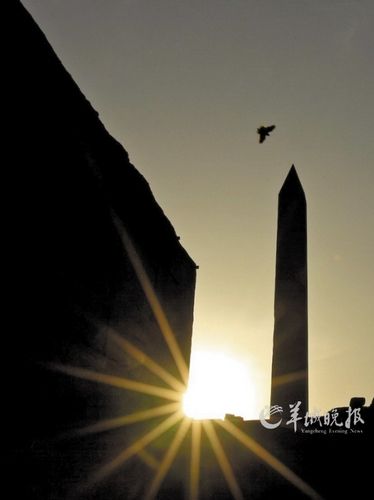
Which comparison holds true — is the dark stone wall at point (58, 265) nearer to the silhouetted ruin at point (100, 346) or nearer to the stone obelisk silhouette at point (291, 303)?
the silhouetted ruin at point (100, 346)

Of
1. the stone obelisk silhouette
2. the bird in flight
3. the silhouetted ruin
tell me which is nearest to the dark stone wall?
the silhouetted ruin

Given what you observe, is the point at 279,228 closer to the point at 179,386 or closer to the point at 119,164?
the point at 179,386

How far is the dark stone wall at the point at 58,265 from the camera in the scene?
4738mm

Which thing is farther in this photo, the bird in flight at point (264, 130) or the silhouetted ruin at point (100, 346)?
the bird in flight at point (264, 130)

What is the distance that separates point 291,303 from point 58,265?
12.2m

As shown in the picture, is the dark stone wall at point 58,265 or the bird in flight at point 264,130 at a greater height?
the bird in flight at point 264,130

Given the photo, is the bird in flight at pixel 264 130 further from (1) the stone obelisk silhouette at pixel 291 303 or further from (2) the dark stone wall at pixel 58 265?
(2) the dark stone wall at pixel 58 265

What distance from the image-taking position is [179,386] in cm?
976

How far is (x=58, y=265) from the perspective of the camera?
5.48 m

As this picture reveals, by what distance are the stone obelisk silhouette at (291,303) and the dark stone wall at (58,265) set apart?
8688mm

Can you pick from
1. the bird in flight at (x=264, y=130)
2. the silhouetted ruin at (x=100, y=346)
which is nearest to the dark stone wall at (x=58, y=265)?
the silhouetted ruin at (x=100, y=346)

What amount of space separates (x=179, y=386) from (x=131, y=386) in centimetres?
258

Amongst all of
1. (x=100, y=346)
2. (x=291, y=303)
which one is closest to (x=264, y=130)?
(x=291, y=303)

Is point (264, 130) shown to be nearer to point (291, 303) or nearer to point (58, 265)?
point (291, 303)
